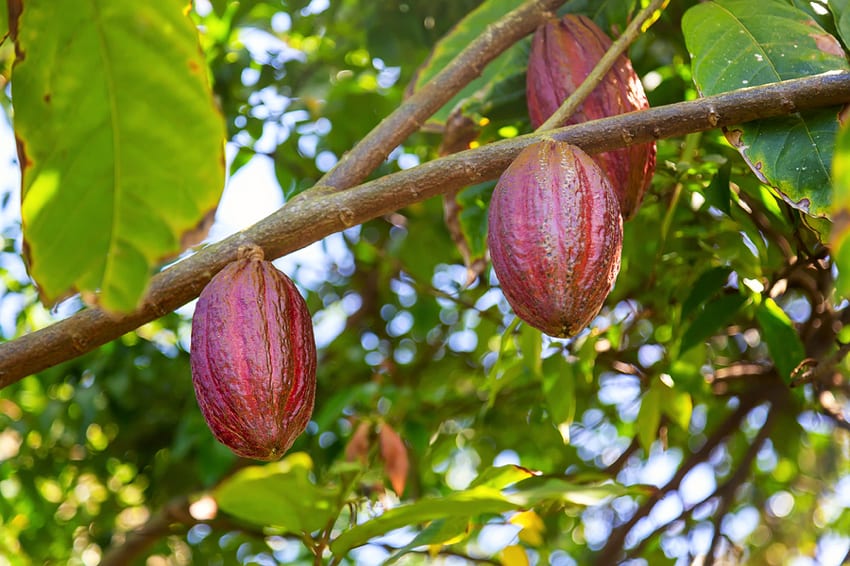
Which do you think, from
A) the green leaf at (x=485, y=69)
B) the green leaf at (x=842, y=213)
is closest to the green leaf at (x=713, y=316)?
the green leaf at (x=485, y=69)

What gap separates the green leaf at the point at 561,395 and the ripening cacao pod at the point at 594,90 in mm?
459

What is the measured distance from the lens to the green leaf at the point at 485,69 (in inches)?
55.3

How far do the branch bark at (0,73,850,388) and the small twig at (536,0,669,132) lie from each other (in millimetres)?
64

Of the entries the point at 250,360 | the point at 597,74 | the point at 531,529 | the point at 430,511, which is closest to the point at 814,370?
the point at 531,529

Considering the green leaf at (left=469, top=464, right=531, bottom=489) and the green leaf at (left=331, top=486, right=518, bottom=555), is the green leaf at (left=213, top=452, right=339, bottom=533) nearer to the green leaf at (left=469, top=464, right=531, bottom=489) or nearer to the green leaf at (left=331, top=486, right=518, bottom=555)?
the green leaf at (left=331, top=486, right=518, bottom=555)

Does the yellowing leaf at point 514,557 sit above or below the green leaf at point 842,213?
below

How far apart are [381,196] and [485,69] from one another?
571mm

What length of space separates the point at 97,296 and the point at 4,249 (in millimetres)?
2083

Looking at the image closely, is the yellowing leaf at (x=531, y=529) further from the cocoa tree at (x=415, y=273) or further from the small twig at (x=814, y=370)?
the small twig at (x=814, y=370)

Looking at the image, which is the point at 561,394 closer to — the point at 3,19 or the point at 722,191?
the point at 722,191

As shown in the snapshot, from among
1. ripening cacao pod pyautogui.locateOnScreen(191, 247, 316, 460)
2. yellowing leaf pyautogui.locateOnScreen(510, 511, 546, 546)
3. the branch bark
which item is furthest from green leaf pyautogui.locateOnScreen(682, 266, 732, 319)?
ripening cacao pod pyautogui.locateOnScreen(191, 247, 316, 460)

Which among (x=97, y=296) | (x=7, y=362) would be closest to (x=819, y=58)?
(x=97, y=296)

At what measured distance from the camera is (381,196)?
3.10ft

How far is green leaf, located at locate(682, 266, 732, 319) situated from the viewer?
1416 mm
